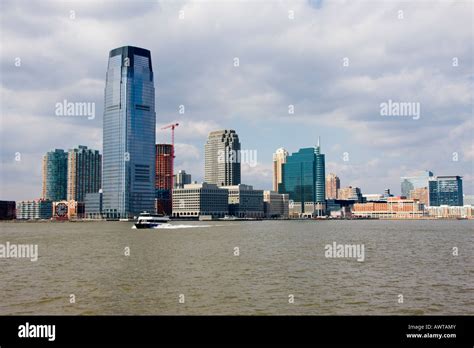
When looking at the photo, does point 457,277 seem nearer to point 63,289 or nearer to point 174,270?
point 174,270

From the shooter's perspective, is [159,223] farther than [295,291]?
Yes

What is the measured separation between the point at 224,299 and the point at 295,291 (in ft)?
19.8

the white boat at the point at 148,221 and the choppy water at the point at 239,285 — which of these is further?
the white boat at the point at 148,221

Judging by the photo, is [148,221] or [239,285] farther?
[148,221]

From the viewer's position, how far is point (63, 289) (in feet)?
132

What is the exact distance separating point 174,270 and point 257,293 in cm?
1627

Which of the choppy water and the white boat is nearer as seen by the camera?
the choppy water
